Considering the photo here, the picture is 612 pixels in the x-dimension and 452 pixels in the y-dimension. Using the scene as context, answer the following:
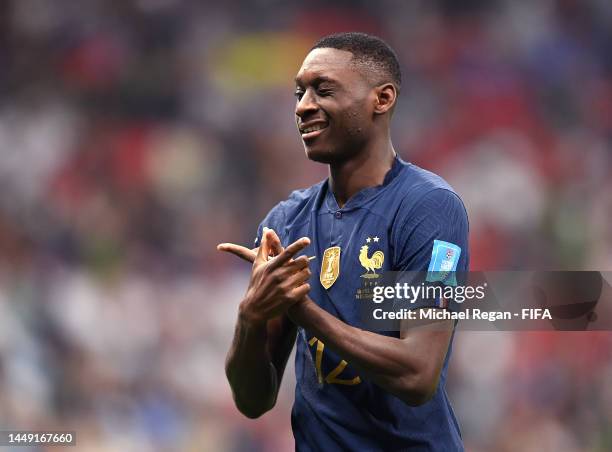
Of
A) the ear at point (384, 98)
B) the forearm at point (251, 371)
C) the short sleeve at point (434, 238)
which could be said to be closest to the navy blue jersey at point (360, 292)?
the short sleeve at point (434, 238)

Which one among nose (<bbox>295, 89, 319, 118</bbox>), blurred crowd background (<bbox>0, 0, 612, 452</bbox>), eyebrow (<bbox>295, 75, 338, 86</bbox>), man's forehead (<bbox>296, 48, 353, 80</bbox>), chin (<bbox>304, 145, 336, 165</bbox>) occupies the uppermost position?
man's forehead (<bbox>296, 48, 353, 80</bbox>)

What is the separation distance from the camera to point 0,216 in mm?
7680

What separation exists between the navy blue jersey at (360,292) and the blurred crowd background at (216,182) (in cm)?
377

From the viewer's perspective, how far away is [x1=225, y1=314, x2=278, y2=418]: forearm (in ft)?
10.1

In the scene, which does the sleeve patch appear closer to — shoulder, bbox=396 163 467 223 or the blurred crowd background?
shoulder, bbox=396 163 467 223

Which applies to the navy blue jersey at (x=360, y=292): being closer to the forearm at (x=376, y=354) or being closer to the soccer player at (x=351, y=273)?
the soccer player at (x=351, y=273)

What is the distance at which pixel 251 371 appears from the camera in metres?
3.19

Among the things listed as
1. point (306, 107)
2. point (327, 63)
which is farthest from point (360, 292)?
point (327, 63)

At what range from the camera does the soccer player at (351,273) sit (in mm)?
2812

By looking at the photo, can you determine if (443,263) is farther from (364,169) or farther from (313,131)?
(313,131)

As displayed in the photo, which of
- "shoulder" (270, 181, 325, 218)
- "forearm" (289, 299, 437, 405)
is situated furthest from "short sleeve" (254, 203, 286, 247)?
"forearm" (289, 299, 437, 405)

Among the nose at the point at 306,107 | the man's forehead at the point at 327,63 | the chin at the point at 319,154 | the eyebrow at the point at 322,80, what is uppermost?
the man's forehead at the point at 327,63

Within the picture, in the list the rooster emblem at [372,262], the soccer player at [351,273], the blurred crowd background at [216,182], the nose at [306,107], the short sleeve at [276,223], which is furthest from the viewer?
the blurred crowd background at [216,182]

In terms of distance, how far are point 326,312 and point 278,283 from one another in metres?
0.18
